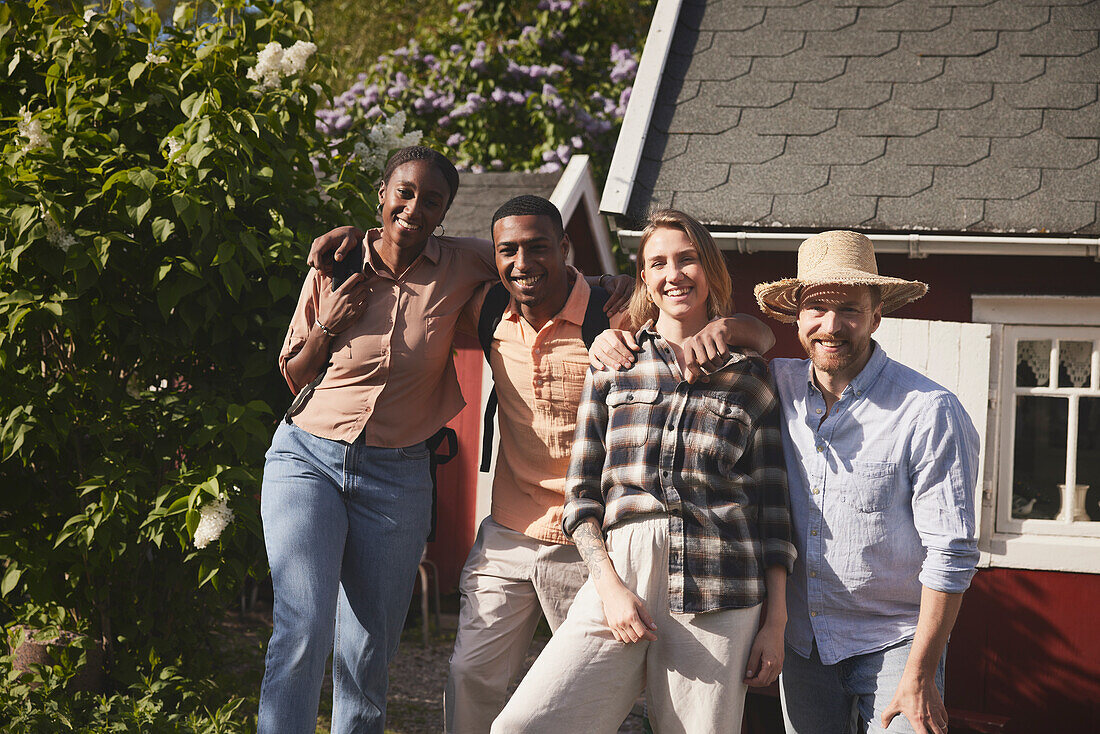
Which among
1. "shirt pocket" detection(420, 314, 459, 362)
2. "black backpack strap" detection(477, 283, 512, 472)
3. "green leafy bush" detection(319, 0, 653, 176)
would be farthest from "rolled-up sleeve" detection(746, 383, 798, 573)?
"green leafy bush" detection(319, 0, 653, 176)

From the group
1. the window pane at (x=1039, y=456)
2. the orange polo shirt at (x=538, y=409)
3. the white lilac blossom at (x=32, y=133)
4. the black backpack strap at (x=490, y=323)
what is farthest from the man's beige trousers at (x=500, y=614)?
the window pane at (x=1039, y=456)

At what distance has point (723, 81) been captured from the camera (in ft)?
17.0

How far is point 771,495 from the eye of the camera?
2.48 meters

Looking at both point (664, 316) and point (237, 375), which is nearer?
point (664, 316)

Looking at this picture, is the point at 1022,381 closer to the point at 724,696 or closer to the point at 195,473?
the point at 724,696

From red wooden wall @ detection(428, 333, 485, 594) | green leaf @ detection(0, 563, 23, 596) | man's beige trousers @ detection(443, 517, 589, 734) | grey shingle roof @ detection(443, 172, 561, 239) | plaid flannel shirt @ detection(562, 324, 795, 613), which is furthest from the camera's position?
grey shingle roof @ detection(443, 172, 561, 239)

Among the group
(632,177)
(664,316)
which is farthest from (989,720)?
(632,177)

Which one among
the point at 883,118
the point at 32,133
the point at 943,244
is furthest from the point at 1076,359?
the point at 32,133

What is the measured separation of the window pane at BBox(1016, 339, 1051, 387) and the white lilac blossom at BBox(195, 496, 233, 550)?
3695 millimetres

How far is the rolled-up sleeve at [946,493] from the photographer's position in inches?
89.0

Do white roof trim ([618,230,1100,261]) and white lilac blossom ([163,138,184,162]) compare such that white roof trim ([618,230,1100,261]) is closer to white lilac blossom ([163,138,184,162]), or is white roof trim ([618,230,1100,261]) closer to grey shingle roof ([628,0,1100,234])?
grey shingle roof ([628,0,1100,234])

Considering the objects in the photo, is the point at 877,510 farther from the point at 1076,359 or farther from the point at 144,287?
the point at 144,287

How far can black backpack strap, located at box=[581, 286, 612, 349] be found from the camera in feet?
9.36

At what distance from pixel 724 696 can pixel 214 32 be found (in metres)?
3.30
